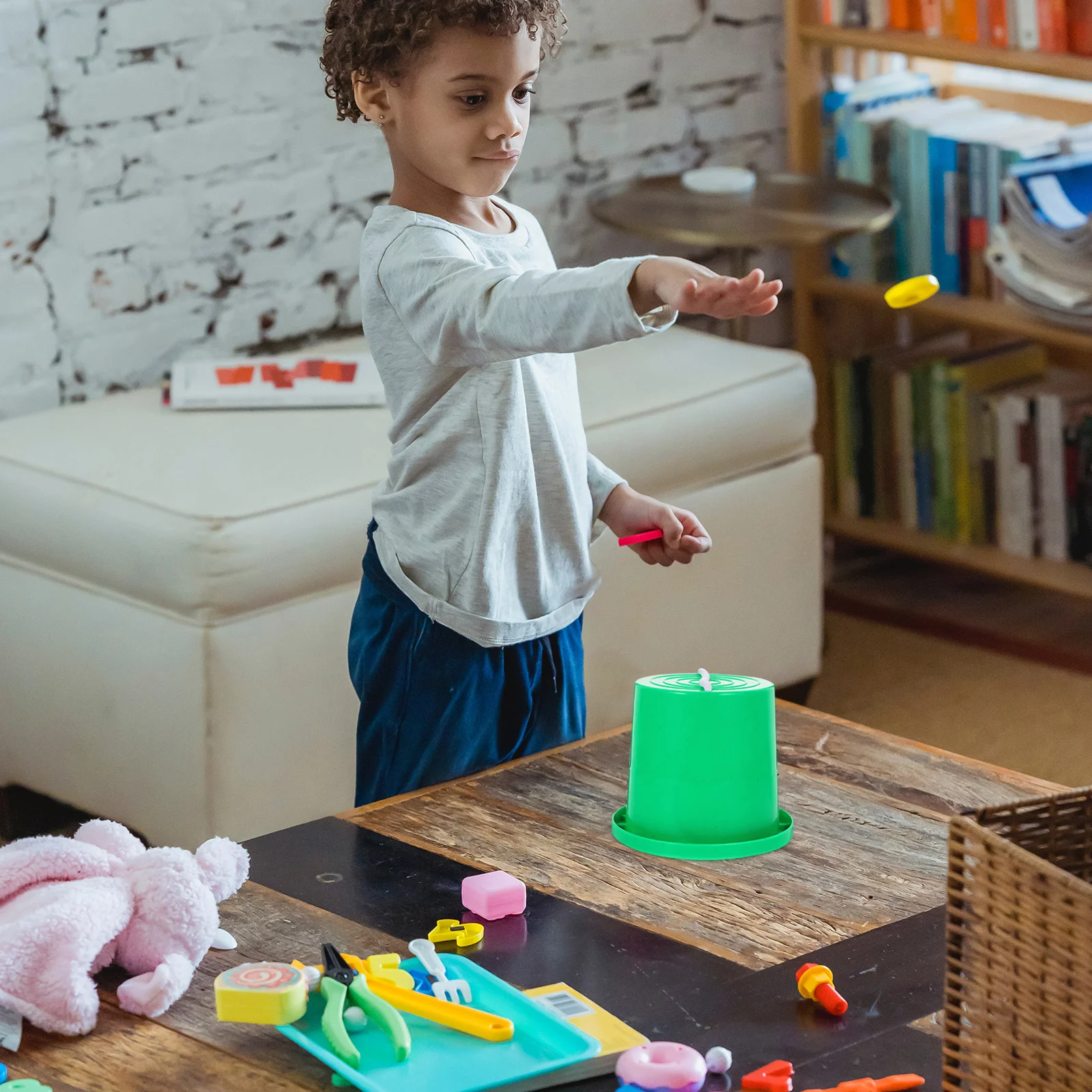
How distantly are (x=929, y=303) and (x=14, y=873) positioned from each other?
2.17 meters

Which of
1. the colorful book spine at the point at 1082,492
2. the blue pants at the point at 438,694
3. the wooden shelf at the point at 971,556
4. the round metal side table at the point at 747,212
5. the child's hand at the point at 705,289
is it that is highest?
the child's hand at the point at 705,289

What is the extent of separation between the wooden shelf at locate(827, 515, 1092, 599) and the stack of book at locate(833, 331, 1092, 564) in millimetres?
18

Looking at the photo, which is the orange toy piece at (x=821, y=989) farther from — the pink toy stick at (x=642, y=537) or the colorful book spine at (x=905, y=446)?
the colorful book spine at (x=905, y=446)

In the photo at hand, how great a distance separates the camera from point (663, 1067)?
0.90 m

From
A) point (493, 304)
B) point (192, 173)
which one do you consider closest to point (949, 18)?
point (192, 173)

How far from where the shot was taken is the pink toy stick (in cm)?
143

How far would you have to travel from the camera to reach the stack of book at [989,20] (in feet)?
8.86

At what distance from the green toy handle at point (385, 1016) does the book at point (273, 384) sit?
154cm

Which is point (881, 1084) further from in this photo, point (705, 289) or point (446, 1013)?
point (705, 289)

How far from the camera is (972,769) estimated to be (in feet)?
4.34

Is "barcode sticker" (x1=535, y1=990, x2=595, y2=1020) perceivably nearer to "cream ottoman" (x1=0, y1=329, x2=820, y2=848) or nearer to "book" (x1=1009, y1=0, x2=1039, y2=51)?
"cream ottoman" (x1=0, y1=329, x2=820, y2=848)

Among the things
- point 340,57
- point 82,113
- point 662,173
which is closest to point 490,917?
point 340,57

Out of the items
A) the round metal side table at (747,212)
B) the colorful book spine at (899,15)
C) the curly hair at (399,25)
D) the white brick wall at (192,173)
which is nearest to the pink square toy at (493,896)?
the curly hair at (399,25)

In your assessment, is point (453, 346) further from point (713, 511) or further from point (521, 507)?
point (713, 511)
